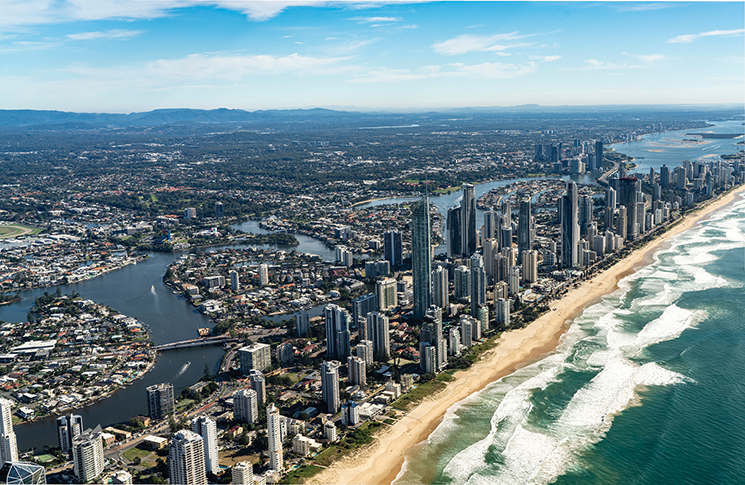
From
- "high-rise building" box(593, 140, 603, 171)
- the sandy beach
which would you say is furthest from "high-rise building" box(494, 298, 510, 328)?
"high-rise building" box(593, 140, 603, 171)

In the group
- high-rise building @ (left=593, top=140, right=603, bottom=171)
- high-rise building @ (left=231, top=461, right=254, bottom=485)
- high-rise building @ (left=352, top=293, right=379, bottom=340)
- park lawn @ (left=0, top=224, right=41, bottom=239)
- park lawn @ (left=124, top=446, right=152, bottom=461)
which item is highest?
high-rise building @ (left=593, top=140, right=603, bottom=171)

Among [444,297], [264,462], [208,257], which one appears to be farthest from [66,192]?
[264,462]

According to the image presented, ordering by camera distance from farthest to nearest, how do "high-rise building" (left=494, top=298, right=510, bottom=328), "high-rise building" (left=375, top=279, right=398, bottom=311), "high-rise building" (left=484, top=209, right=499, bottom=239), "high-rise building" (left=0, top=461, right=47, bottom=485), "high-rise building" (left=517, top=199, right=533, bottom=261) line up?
"high-rise building" (left=484, top=209, right=499, bottom=239) → "high-rise building" (left=517, top=199, right=533, bottom=261) → "high-rise building" (left=375, top=279, right=398, bottom=311) → "high-rise building" (left=494, top=298, right=510, bottom=328) → "high-rise building" (left=0, top=461, right=47, bottom=485)

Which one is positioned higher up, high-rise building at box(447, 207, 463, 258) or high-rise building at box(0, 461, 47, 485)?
high-rise building at box(447, 207, 463, 258)

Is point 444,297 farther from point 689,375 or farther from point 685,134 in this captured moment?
point 685,134

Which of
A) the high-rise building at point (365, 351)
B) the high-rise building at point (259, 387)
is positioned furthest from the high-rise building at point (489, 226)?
the high-rise building at point (259, 387)

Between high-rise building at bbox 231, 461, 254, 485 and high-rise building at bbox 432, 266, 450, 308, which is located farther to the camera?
high-rise building at bbox 432, 266, 450, 308

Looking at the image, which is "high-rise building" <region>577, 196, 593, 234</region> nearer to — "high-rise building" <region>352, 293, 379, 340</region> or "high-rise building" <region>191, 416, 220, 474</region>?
"high-rise building" <region>352, 293, 379, 340</region>
